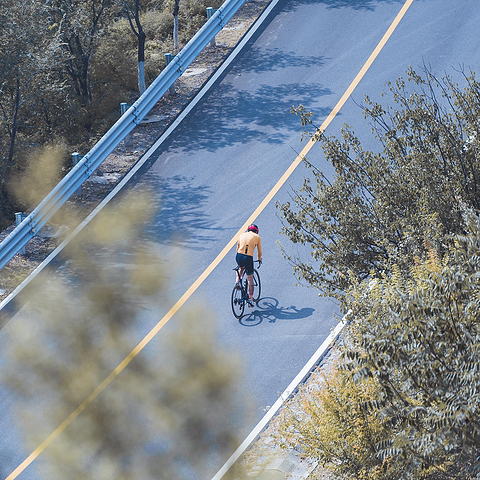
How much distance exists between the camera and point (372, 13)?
19453 millimetres

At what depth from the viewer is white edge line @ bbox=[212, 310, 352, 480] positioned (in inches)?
333

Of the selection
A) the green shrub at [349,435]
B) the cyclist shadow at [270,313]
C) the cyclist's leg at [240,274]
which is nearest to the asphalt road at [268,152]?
the cyclist shadow at [270,313]

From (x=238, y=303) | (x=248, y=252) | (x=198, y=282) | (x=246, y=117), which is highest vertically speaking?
(x=246, y=117)

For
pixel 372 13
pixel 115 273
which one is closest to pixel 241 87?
pixel 372 13

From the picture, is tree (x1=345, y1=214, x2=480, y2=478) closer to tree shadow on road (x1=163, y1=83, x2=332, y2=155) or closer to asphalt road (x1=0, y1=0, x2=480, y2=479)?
asphalt road (x1=0, y1=0, x2=480, y2=479)

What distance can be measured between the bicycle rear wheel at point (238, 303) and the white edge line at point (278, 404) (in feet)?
5.61

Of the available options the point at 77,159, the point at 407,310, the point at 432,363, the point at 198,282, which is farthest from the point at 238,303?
the point at 432,363

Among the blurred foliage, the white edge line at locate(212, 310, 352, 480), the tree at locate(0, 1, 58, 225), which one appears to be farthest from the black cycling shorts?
the tree at locate(0, 1, 58, 225)

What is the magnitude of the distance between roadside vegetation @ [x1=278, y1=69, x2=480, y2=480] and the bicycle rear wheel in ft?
8.74

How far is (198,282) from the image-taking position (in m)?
12.1

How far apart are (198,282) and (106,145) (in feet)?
15.2

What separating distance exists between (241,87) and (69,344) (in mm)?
9566

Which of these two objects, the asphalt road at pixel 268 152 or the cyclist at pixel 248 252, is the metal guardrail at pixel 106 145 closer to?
the asphalt road at pixel 268 152

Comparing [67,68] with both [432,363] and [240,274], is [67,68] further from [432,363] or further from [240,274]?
[432,363]
